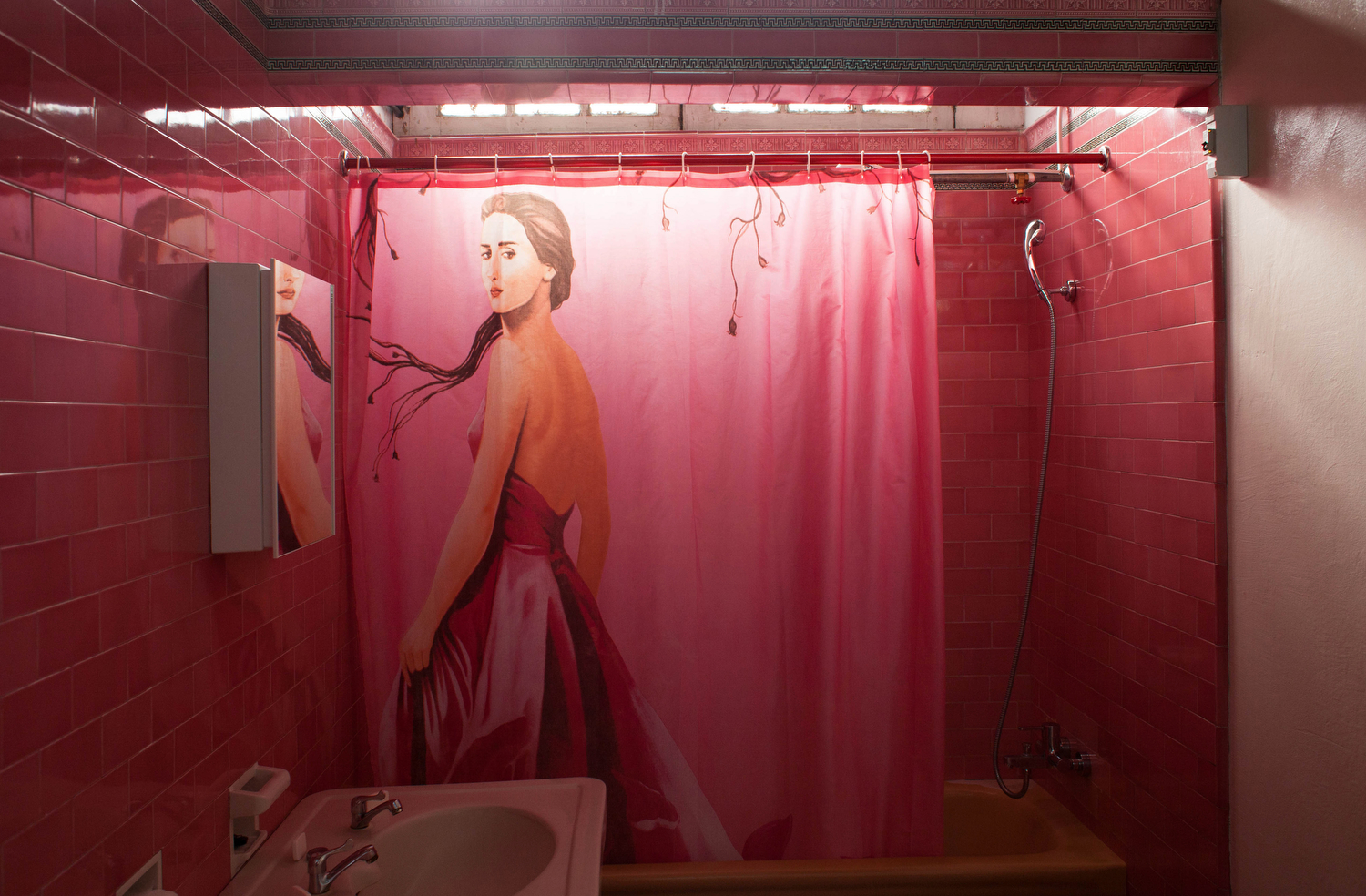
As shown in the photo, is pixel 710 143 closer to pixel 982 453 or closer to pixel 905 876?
pixel 982 453

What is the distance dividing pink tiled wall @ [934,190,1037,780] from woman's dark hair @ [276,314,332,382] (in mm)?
1809

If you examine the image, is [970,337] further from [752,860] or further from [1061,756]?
[752,860]

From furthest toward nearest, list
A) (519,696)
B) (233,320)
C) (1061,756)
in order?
(1061,756) < (519,696) < (233,320)

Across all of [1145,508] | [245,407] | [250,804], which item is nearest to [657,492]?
[245,407]

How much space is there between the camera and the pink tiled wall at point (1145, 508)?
170cm

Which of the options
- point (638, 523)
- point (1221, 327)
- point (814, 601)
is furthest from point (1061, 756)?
point (638, 523)

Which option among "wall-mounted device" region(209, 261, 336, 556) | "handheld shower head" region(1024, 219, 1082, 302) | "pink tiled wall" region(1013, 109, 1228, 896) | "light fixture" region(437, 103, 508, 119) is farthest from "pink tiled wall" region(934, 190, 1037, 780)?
"wall-mounted device" region(209, 261, 336, 556)

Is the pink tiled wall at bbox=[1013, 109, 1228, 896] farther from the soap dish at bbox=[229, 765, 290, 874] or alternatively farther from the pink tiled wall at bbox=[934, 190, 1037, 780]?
the soap dish at bbox=[229, 765, 290, 874]

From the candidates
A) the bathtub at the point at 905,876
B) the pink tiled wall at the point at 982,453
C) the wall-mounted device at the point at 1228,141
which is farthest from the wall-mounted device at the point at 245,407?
the pink tiled wall at the point at 982,453

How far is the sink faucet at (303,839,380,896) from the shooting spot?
4.53ft

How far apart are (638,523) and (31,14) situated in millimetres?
1366

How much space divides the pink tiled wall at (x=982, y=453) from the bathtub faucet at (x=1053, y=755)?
19cm

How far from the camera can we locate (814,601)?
1.93m

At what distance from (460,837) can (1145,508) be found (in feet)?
5.70
